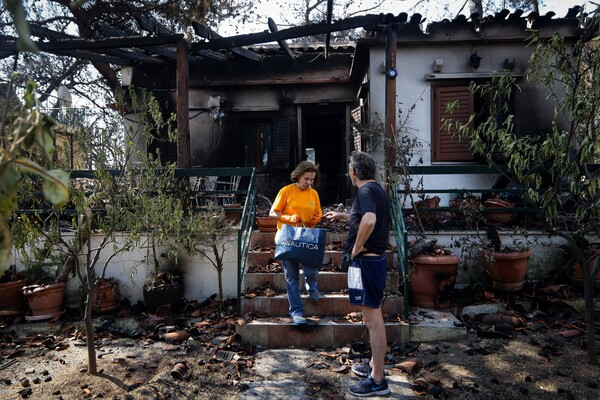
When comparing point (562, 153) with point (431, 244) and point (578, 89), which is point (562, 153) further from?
point (431, 244)

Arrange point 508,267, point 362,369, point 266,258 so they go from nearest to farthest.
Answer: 1. point 362,369
2. point 508,267
3. point 266,258

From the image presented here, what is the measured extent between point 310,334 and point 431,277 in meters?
1.66

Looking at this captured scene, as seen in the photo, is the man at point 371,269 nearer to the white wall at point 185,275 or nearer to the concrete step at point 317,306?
the concrete step at point 317,306

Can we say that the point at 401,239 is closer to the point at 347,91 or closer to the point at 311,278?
the point at 311,278

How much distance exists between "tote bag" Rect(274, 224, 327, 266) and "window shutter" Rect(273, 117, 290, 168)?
19.3 feet

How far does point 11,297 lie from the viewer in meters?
5.83

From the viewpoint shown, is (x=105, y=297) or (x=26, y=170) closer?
(x=26, y=170)

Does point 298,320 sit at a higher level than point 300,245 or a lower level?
lower

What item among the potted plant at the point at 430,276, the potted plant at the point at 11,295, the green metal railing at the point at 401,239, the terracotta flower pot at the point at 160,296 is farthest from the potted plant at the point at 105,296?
the potted plant at the point at 430,276

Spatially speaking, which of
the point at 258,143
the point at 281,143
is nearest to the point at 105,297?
the point at 281,143

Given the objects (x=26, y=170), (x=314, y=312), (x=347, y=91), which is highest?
(x=347, y=91)

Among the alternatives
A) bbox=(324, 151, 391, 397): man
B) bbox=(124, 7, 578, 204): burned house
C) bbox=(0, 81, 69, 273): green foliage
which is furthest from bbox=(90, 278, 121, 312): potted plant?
bbox=(0, 81, 69, 273): green foliage

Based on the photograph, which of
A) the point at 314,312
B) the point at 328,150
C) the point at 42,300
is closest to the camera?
the point at 314,312

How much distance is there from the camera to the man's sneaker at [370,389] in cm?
359
